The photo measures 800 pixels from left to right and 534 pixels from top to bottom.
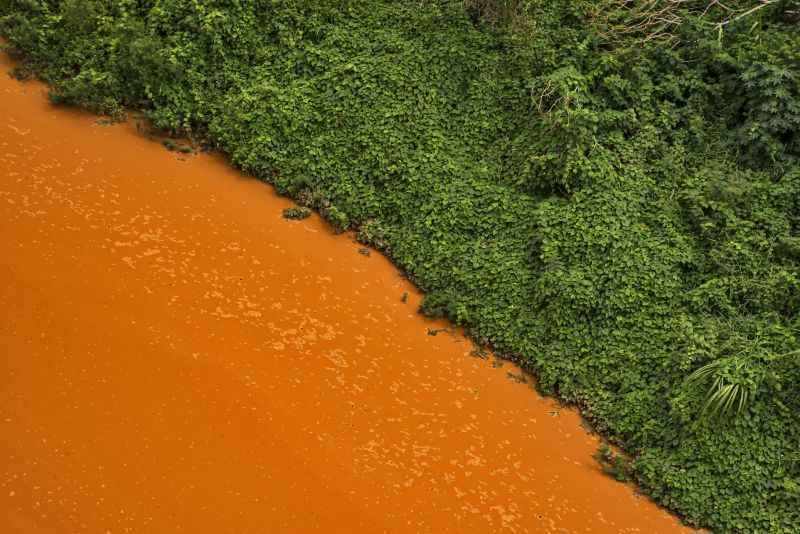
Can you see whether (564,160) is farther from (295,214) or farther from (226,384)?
(226,384)

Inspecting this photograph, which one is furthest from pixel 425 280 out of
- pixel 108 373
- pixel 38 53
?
pixel 38 53

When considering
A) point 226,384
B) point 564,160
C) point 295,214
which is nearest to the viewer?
point 226,384

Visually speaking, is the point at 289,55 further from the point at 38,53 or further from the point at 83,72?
the point at 38,53

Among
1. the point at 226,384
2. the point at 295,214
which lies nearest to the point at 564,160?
the point at 295,214

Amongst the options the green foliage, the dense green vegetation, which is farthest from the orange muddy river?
the dense green vegetation

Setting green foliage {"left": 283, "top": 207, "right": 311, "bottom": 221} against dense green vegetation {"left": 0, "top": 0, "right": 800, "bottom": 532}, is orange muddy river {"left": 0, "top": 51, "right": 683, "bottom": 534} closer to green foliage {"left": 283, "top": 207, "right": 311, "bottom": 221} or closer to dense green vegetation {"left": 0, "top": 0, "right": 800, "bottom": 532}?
green foliage {"left": 283, "top": 207, "right": 311, "bottom": 221}

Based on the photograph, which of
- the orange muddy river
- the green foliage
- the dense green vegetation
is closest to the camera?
the orange muddy river
